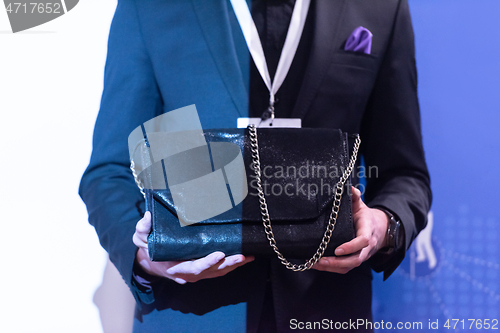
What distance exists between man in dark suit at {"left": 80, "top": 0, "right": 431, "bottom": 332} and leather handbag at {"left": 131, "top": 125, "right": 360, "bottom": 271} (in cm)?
14

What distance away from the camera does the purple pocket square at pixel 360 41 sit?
869mm

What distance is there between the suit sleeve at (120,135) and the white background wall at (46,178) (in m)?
0.08

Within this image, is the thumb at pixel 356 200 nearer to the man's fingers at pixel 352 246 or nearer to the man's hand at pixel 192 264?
the man's fingers at pixel 352 246

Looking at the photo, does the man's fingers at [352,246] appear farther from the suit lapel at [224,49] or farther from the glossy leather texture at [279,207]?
the suit lapel at [224,49]

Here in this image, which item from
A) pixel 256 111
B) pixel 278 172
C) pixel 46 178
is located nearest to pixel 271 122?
pixel 256 111

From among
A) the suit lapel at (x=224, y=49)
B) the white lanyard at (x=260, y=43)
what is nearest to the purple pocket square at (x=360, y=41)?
the white lanyard at (x=260, y=43)

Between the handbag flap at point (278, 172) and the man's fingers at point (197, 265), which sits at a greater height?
the handbag flap at point (278, 172)

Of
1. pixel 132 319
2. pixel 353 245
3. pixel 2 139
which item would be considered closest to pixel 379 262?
pixel 353 245

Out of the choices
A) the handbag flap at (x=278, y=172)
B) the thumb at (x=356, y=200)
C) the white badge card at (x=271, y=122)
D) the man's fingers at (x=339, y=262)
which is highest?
the white badge card at (x=271, y=122)

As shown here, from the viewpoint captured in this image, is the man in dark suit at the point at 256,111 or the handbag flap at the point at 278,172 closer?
the handbag flap at the point at 278,172

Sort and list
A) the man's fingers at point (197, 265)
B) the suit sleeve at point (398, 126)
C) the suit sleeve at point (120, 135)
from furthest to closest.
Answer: the suit sleeve at point (398, 126) → the suit sleeve at point (120, 135) → the man's fingers at point (197, 265)

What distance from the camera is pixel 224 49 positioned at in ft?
2.82

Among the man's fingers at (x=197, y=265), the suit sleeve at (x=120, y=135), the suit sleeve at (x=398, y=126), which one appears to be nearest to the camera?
the man's fingers at (x=197, y=265)

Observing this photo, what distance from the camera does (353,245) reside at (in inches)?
26.6
